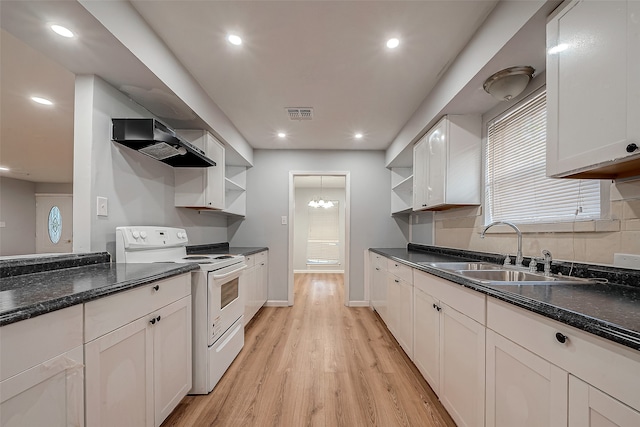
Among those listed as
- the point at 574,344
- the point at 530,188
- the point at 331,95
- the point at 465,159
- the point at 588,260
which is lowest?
the point at 574,344

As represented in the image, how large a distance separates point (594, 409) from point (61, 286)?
1.82 metres

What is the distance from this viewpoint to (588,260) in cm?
136

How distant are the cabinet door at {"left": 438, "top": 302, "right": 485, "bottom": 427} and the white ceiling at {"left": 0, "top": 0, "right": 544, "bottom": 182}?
1.51m

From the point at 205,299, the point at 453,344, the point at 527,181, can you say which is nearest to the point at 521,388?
the point at 453,344

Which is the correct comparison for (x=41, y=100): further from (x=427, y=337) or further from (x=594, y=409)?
(x=594, y=409)

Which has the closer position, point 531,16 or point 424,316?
point 531,16

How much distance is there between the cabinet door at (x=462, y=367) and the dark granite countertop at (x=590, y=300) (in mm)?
225

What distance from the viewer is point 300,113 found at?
2775 mm

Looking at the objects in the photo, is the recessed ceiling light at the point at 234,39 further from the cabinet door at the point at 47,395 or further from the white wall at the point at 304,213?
the white wall at the point at 304,213

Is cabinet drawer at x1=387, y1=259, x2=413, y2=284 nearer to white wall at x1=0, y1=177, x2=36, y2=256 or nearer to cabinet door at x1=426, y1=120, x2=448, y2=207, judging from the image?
cabinet door at x1=426, y1=120, x2=448, y2=207

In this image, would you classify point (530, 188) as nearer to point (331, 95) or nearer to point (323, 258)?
point (331, 95)

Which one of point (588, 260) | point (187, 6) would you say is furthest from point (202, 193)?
point (588, 260)

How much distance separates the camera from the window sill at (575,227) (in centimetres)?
127

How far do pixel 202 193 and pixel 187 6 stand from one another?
1.56m
